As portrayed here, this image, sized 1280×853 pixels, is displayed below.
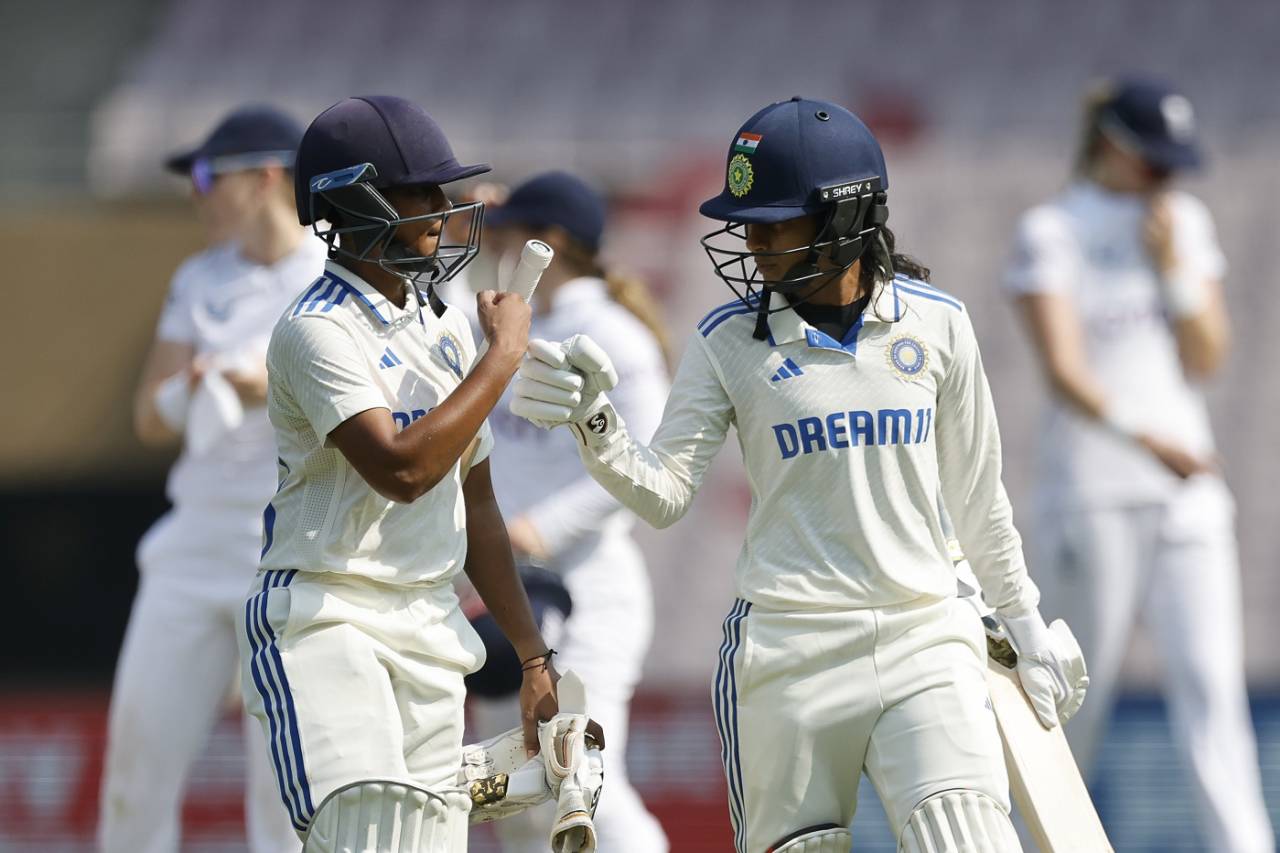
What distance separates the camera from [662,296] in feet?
35.0

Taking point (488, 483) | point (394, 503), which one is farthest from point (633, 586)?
point (394, 503)

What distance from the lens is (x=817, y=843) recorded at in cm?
310

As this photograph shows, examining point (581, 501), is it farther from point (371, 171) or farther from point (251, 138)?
point (371, 171)

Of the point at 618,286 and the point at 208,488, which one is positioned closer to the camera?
the point at 208,488

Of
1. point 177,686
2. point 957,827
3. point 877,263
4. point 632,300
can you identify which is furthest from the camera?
point 632,300

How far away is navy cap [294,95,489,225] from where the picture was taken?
3104 mm

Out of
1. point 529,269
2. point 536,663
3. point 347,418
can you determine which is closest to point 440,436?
point 347,418

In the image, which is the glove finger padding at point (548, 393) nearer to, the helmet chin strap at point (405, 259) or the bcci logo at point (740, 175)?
the helmet chin strap at point (405, 259)

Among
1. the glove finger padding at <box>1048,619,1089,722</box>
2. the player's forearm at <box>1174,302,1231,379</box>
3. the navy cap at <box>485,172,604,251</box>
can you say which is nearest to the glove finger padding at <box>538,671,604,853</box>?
the glove finger padding at <box>1048,619,1089,722</box>

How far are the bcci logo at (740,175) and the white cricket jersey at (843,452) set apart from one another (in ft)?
0.73

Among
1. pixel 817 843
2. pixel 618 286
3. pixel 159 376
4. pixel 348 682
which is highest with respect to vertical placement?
pixel 618 286

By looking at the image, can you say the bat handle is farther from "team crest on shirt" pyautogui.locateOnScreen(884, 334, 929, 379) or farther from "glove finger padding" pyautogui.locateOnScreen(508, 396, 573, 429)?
"team crest on shirt" pyautogui.locateOnScreen(884, 334, 929, 379)

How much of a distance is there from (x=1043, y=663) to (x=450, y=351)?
4.03 ft

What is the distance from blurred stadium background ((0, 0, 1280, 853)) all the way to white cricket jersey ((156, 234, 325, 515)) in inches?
138
